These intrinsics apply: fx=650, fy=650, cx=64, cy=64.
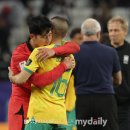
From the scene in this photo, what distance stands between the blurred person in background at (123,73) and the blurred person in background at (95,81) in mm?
695

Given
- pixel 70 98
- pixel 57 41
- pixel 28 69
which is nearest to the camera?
pixel 28 69

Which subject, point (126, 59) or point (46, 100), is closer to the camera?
point (46, 100)

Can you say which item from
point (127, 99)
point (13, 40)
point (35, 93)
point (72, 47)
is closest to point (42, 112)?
point (35, 93)

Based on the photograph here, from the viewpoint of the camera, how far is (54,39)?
6719 millimetres

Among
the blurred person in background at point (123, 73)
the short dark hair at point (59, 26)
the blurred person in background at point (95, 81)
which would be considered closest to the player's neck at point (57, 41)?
the short dark hair at point (59, 26)

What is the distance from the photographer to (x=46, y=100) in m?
6.30

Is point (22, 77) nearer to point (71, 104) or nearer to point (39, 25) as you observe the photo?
point (39, 25)

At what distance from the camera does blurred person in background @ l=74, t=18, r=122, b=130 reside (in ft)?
25.9

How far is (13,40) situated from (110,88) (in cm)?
986

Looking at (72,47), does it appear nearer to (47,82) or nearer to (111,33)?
(47,82)

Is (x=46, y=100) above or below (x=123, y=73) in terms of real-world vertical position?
above

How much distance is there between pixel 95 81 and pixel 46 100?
Result: 1703 mm

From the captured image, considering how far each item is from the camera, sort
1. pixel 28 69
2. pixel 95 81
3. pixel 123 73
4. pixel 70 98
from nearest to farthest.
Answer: pixel 28 69 < pixel 70 98 < pixel 95 81 < pixel 123 73

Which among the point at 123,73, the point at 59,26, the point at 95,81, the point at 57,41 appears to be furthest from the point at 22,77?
the point at 123,73
